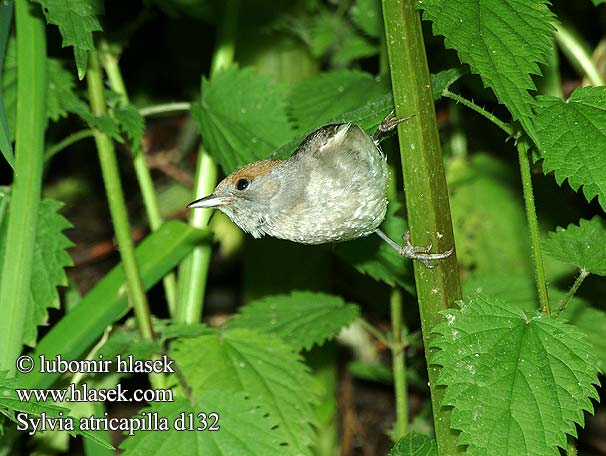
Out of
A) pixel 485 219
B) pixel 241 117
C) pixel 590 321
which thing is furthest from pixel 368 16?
pixel 590 321

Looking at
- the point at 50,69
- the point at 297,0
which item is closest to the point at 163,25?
the point at 297,0

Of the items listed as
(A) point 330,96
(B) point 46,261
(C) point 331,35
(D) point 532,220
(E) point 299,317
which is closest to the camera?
(D) point 532,220

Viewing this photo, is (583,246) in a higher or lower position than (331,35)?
lower

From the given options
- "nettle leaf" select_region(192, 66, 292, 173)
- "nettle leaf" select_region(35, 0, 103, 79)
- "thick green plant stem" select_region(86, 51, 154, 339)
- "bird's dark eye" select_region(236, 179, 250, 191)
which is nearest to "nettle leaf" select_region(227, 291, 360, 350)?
"thick green plant stem" select_region(86, 51, 154, 339)

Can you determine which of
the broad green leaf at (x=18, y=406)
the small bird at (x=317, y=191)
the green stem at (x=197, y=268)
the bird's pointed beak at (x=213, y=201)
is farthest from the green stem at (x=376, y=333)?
the broad green leaf at (x=18, y=406)

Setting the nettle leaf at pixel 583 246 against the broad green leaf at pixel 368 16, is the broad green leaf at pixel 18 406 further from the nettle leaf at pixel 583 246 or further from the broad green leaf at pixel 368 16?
the broad green leaf at pixel 368 16

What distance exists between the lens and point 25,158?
6.56ft

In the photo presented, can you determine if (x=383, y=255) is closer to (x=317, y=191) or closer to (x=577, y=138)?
(x=317, y=191)

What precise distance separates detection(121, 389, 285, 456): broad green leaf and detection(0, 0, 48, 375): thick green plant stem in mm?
438

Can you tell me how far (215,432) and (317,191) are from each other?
2.30ft

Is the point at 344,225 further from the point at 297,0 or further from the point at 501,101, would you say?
the point at 297,0

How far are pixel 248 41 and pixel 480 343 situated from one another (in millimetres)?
1818

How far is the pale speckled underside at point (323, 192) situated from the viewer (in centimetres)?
176

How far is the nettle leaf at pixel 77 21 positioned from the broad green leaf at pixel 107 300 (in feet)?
2.36
